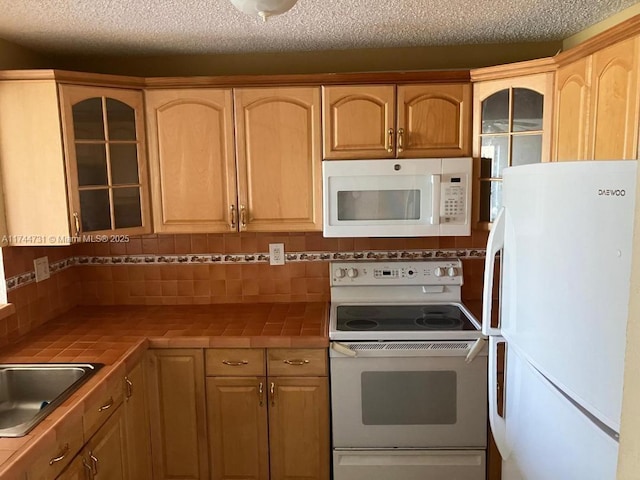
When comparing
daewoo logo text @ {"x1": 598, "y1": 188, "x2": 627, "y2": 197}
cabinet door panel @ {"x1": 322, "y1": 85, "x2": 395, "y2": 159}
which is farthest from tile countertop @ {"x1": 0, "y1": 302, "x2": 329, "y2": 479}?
daewoo logo text @ {"x1": 598, "y1": 188, "x2": 627, "y2": 197}

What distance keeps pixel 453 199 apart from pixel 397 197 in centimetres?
26

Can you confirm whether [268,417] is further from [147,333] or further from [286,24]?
[286,24]

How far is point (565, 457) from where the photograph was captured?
4.07ft

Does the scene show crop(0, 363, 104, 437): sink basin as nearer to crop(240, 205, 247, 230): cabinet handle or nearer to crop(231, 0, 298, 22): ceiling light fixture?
crop(240, 205, 247, 230): cabinet handle

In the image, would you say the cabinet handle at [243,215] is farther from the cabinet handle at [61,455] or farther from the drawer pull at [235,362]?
the cabinet handle at [61,455]

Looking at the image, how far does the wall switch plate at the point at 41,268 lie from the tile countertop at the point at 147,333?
0.23m

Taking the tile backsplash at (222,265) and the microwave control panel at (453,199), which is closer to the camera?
the microwave control panel at (453,199)

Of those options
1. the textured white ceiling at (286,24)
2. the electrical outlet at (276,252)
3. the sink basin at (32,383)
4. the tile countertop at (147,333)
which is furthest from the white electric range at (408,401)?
the textured white ceiling at (286,24)

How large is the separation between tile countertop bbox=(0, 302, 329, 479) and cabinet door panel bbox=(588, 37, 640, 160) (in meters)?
1.31

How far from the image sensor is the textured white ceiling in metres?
1.88

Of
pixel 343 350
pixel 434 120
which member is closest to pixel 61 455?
pixel 343 350

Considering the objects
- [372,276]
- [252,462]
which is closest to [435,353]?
[372,276]

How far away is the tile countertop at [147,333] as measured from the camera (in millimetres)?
2049

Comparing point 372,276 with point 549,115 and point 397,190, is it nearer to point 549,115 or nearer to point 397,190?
point 397,190
